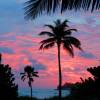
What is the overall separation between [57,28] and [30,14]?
5854 centimetres

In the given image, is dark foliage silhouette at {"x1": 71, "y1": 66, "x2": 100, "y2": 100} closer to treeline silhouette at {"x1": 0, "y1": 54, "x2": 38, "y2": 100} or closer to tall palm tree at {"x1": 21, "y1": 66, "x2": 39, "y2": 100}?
treeline silhouette at {"x1": 0, "y1": 54, "x2": 38, "y2": 100}

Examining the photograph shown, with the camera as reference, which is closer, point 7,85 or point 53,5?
point 53,5

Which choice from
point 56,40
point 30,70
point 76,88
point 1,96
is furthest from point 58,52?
point 30,70

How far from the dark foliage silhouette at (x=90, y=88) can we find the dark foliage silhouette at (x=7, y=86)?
12.2 m

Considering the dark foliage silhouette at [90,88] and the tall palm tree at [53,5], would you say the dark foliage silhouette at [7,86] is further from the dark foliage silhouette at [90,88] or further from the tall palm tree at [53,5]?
the tall palm tree at [53,5]

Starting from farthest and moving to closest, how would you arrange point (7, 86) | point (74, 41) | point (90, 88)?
1. point (74, 41)
2. point (7, 86)
3. point (90, 88)

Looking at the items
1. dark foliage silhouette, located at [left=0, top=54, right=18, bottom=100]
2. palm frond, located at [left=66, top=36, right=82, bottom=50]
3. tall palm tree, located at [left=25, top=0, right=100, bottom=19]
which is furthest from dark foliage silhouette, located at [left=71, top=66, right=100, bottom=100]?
tall palm tree, located at [left=25, top=0, right=100, bottom=19]

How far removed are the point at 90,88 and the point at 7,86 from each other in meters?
15.2

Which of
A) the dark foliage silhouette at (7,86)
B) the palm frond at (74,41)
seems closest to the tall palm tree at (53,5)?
the dark foliage silhouette at (7,86)

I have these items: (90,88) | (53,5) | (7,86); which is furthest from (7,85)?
(53,5)

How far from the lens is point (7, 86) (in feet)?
160

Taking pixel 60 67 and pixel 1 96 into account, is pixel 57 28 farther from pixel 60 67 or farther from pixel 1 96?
pixel 1 96

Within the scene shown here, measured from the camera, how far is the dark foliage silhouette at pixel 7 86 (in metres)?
47.4

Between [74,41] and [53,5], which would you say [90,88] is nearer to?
[74,41]
